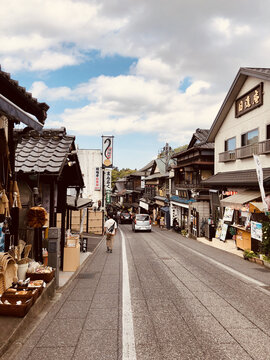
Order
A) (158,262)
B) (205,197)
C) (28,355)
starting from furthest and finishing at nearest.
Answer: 1. (205,197)
2. (158,262)
3. (28,355)

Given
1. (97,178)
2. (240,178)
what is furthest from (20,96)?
(97,178)

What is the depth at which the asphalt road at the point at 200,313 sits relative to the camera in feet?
14.5

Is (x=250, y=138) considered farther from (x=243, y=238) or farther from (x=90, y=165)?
(x=90, y=165)

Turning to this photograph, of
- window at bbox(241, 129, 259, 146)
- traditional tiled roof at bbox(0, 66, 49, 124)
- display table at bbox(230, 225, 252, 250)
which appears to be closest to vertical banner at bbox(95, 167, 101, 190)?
window at bbox(241, 129, 259, 146)

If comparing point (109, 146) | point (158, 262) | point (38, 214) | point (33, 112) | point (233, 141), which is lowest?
point (158, 262)

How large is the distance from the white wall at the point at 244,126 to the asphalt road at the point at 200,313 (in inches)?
331

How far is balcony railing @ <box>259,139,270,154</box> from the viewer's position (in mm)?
14805

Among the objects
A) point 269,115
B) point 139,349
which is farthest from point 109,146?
point 139,349

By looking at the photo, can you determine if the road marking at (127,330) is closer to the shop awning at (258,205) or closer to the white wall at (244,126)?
the shop awning at (258,205)

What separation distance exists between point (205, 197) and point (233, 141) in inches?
287

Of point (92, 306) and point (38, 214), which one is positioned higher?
point (38, 214)

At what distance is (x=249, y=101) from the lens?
17.6 m

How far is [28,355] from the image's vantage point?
4.23 m

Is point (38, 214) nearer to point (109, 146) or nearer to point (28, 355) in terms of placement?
point (28, 355)
